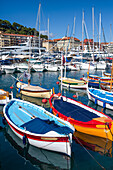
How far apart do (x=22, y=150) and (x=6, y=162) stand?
1650 mm

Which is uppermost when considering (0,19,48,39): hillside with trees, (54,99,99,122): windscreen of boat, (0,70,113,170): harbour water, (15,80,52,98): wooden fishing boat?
(0,19,48,39): hillside with trees

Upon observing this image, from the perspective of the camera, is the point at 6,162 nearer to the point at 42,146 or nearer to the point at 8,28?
the point at 42,146

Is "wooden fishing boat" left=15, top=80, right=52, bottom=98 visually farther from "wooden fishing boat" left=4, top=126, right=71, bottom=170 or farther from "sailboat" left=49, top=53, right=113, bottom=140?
"wooden fishing boat" left=4, top=126, right=71, bottom=170

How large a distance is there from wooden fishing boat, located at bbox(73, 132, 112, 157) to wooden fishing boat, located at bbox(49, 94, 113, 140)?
0.45 meters

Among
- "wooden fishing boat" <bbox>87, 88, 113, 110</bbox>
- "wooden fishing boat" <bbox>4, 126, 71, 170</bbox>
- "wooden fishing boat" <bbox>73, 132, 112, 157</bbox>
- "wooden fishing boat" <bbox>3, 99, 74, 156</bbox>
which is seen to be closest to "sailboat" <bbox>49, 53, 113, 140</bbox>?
"wooden fishing boat" <bbox>73, 132, 112, 157</bbox>

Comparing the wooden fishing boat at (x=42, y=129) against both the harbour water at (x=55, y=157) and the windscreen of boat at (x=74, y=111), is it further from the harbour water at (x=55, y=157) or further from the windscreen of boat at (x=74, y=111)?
the windscreen of boat at (x=74, y=111)

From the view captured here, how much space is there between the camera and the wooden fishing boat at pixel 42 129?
1125cm

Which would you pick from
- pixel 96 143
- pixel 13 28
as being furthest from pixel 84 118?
pixel 13 28

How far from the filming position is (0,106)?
22.2 meters

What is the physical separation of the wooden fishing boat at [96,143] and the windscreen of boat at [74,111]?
161 centimetres

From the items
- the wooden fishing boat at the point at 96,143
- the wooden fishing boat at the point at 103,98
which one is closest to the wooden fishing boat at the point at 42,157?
the wooden fishing boat at the point at 96,143

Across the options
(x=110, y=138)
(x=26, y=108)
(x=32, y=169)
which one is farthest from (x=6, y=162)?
(x=110, y=138)

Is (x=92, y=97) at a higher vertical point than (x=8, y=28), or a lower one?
lower

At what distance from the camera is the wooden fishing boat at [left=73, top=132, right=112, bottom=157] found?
1298 centimetres
